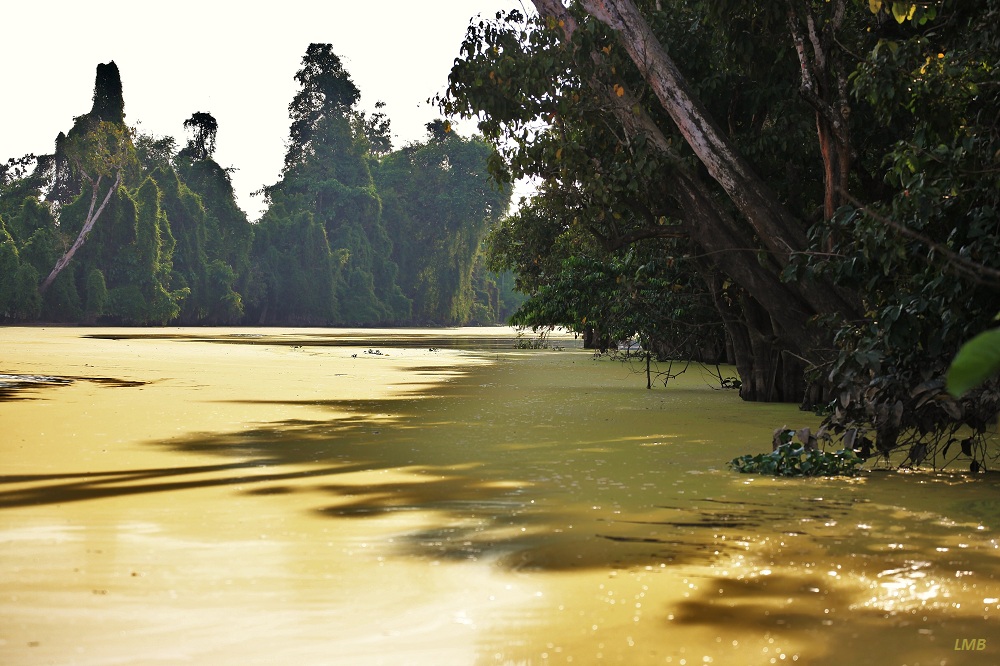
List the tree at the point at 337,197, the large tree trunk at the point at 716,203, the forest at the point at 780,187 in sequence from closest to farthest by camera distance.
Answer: the forest at the point at 780,187 < the large tree trunk at the point at 716,203 < the tree at the point at 337,197

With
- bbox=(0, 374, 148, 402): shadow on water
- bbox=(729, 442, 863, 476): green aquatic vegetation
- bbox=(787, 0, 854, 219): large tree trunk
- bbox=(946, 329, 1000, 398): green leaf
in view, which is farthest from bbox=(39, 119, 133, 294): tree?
bbox=(946, 329, 1000, 398): green leaf

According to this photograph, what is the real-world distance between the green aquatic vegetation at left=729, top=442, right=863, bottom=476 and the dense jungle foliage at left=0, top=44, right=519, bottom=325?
55.7m

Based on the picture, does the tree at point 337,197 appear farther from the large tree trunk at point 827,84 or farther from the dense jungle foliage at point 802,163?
the large tree trunk at point 827,84

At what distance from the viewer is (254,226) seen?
8256cm

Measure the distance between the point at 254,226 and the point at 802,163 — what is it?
7235 cm

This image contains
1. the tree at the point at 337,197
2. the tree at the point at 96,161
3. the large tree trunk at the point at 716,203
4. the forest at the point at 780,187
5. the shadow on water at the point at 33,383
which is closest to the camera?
the forest at the point at 780,187

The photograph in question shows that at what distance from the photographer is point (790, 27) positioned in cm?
1059

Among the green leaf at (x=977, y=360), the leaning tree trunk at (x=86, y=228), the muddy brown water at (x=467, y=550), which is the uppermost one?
the leaning tree trunk at (x=86, y=228)

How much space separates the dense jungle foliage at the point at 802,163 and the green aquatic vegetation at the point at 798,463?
229 mm

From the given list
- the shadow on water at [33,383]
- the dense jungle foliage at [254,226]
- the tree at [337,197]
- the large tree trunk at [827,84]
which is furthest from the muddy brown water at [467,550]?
the tree at [337,197]

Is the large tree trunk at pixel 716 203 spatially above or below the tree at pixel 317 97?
below

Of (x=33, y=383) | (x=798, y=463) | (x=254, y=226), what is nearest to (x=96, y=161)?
(x=254, y=226)

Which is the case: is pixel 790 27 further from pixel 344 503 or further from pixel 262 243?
A: pixel 262 243

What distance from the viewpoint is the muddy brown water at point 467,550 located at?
3861 millimetres
